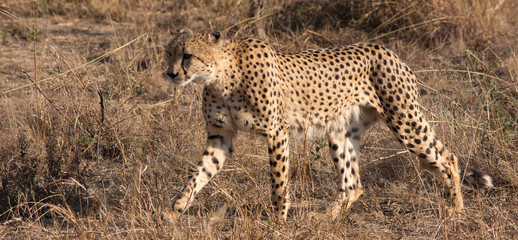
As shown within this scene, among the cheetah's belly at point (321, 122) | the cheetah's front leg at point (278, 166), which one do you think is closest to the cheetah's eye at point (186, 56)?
the cheetah's front leg at point (278, 166)

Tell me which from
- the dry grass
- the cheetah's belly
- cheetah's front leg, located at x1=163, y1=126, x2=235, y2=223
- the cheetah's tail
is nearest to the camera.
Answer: the dry grass

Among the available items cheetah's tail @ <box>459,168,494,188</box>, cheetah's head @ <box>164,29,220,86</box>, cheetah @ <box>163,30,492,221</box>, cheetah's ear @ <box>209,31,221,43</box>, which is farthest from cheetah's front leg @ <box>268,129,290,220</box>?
cheetah's tail @ <box>459,168,494,188</box>

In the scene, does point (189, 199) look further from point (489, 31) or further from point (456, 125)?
point (489, 31)

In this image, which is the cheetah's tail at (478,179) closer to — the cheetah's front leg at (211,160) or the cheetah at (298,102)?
the cheetah at (298,102)

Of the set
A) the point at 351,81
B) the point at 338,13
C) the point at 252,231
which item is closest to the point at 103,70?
the point at 338,13

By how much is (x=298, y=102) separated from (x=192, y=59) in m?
0.75

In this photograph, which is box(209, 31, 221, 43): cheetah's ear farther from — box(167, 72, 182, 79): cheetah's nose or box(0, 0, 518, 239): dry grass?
box(0, 0, 518, 239): dry grass

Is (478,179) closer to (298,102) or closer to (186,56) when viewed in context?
(298,102)

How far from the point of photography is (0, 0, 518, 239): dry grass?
3.29m

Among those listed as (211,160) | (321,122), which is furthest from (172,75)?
(321,122)

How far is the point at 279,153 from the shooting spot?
11.5 feet

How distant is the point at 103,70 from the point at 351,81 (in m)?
3.00

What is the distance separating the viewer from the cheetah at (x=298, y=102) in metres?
3.42

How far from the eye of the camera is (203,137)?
14.9 ft
